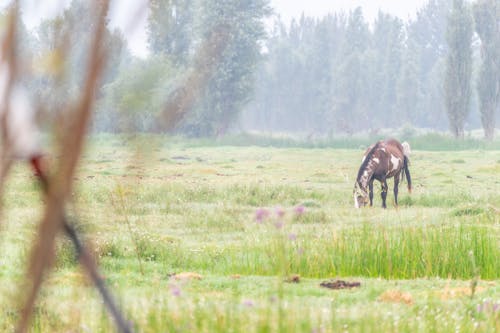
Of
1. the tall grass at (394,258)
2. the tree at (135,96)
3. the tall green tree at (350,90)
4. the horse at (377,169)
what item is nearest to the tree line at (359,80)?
the tall green tree at (350,90)

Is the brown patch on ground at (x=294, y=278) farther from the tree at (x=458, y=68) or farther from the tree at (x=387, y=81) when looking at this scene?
the tree at (x=387, y=81)

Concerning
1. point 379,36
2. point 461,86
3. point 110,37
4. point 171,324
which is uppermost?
point 379,36

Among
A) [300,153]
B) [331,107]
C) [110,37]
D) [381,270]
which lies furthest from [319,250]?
[331,107]

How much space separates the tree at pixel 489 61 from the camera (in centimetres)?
4900

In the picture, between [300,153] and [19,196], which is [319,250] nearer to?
[19,196]

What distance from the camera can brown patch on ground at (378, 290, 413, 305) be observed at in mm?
5918

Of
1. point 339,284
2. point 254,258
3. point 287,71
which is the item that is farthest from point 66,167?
point 287,71

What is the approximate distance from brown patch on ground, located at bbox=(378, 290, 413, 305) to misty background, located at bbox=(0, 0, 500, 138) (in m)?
2.09

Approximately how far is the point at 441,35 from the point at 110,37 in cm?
9810

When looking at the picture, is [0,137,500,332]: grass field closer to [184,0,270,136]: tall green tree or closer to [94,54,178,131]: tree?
[94,54,178,131]: tree

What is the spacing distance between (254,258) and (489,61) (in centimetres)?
4477

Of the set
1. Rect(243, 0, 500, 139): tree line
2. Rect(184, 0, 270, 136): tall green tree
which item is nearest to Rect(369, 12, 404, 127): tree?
Rect(243, 0, 500, 139): tree line

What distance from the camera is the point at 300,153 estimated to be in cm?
3756

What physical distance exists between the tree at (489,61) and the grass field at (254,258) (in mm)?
29224
